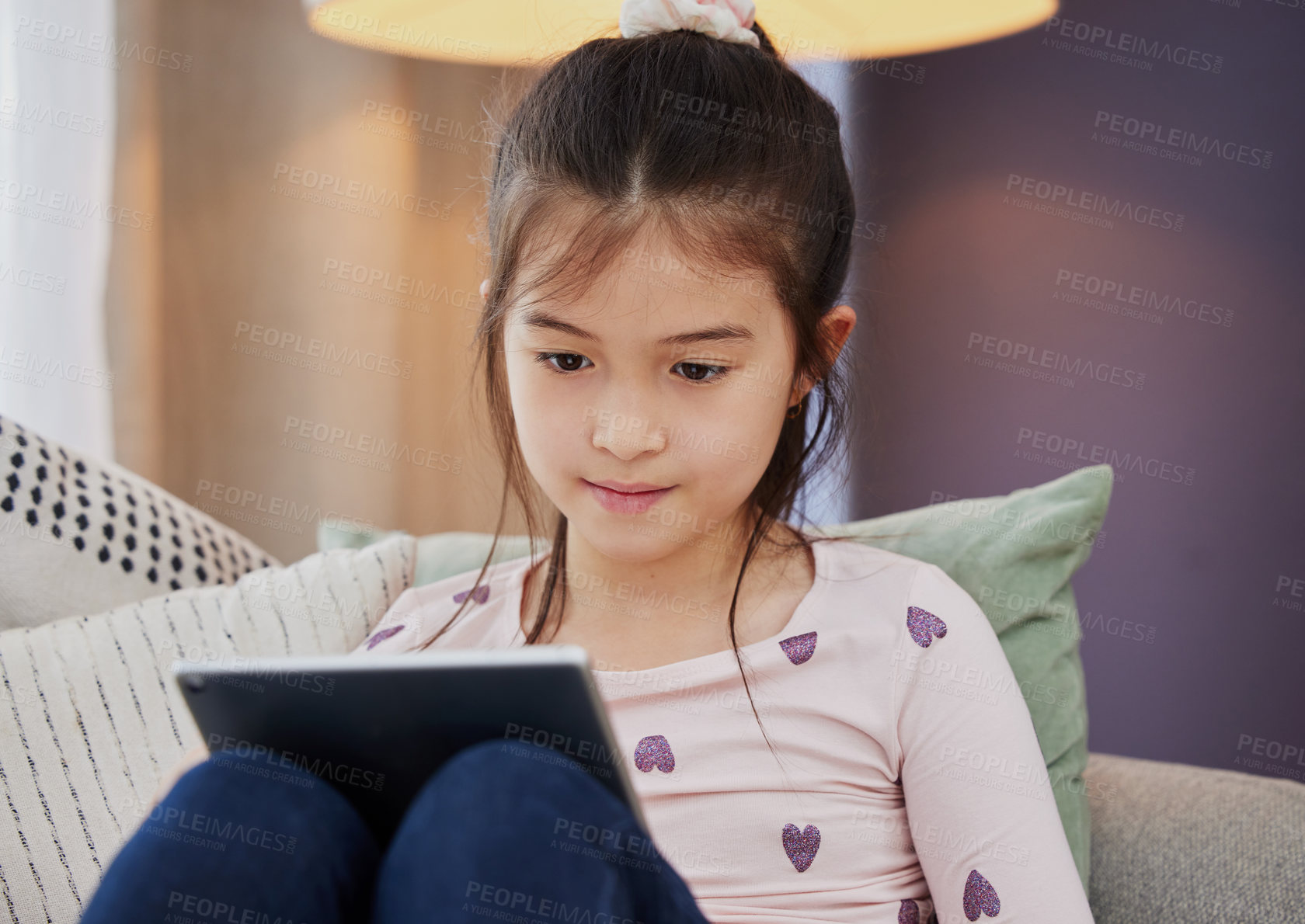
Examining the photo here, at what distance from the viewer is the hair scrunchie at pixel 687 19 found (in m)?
0.95

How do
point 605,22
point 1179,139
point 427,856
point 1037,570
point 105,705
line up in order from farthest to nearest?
point 1179,139 < point 605,22 < point 1037,570 < point 105,705 < point 427,856

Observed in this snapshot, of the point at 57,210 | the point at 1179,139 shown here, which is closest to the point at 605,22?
the point at 1179,139

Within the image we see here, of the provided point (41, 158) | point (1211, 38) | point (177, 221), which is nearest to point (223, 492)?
point (177, 221)

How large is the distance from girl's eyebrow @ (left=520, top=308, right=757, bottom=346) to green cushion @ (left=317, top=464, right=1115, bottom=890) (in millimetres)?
329

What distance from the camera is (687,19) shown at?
3.13 ft

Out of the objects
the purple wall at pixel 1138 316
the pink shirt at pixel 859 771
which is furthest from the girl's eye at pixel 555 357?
the purple wall at pixel 1138 316

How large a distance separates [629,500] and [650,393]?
10cm

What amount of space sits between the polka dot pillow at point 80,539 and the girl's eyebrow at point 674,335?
0.50 meters

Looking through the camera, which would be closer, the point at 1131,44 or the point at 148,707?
the point at 148,707

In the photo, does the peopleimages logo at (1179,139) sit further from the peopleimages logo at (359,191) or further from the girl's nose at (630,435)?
the peopleimages logo at (359,191)

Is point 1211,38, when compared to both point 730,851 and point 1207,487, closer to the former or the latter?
point 1207,487

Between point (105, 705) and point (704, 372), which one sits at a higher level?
point (704, 372)

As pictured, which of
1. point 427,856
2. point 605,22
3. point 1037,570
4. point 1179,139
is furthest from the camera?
point 1179,139

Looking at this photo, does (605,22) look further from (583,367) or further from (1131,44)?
(1131,44)
